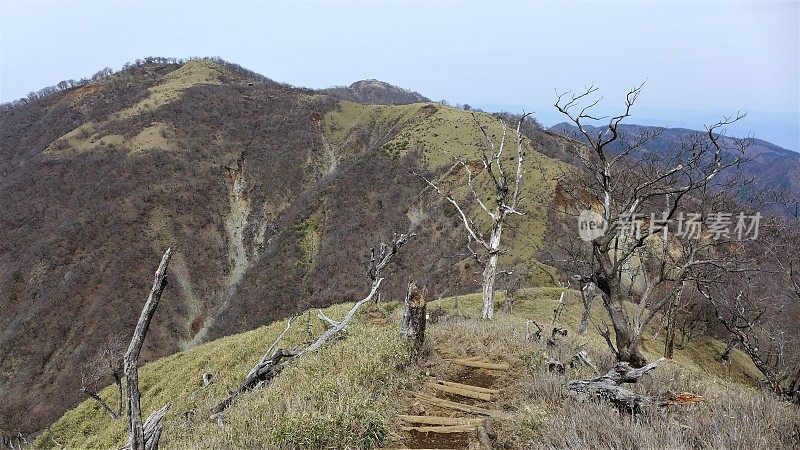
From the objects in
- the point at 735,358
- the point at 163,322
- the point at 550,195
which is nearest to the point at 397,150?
the point at 550,195

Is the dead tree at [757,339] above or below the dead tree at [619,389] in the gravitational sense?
below

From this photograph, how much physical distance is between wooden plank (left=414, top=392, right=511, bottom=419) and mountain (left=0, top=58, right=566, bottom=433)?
24203mm

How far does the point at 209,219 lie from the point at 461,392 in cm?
6538

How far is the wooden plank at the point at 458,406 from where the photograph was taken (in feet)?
19.6

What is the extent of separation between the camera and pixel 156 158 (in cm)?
7225

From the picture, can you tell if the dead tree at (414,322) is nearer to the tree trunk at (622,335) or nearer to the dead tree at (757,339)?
the tree trunk at (622,335)

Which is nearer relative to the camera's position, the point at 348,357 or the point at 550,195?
the point at 348,357

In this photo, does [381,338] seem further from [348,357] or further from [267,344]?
[267,344]

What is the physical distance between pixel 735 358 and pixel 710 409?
2576cm

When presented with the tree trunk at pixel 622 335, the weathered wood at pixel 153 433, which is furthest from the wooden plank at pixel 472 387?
the weathered wood at pixel 153 433

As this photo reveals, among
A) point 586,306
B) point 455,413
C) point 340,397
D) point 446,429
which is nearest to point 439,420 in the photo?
point 446,429

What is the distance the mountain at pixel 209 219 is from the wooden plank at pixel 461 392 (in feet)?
78.0

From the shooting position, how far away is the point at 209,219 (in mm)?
66188

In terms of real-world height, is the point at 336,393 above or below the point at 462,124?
below
